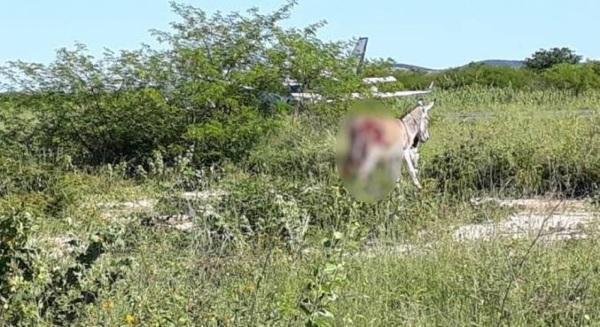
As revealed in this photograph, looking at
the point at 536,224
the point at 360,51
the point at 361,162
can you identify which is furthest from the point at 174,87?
the point at 361,162

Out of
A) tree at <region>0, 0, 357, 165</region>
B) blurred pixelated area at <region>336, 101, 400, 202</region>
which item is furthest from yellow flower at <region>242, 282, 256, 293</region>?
tree at <region>0, 0, 357, 165</region>

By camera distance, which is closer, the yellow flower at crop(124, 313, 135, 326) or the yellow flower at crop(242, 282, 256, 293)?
the yellow flower at crop(124, 313, 135, 326)

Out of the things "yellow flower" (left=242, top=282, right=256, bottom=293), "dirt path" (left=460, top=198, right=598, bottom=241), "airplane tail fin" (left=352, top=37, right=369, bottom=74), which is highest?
"airplane tail fin" (left=352, top=37, right=369, bottom=74)

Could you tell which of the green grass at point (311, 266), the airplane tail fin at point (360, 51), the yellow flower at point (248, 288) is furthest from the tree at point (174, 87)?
the yellow flower at point (248, 288)

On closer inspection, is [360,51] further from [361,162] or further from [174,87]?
[361,162]

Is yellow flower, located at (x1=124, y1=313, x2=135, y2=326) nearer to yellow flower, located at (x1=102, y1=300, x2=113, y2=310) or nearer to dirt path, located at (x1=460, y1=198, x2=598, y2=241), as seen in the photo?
yellow flower, located at (x1=102, y1=300, x2=113, y2=310)

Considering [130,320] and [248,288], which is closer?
[130,320]

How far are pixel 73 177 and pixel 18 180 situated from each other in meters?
0.66

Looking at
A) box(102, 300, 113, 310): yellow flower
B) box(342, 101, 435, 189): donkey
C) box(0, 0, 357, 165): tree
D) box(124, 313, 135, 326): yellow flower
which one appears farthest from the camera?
box(0, 0, 357, 165): tree

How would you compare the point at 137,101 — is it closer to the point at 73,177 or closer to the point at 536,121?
the point at 73,177

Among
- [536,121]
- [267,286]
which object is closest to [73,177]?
[536,121]

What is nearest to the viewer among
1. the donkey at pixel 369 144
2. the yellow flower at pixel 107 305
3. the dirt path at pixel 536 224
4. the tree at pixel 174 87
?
the donkey at pixel 369 144

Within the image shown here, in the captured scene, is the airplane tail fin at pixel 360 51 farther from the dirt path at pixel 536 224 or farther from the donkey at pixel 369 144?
the donkey at pixel 369 144

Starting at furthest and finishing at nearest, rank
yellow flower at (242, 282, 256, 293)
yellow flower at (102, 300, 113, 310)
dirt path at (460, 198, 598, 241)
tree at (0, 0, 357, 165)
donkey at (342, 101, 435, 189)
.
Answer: tree at (0, 0, 357, 165) < dirt path at (460, 198, 598, 241) < yellow flower at (242, 282, 256, 293) < yellow flower at (102, 300, 113, 310) < donkey at (342, 101, 435, 189)
